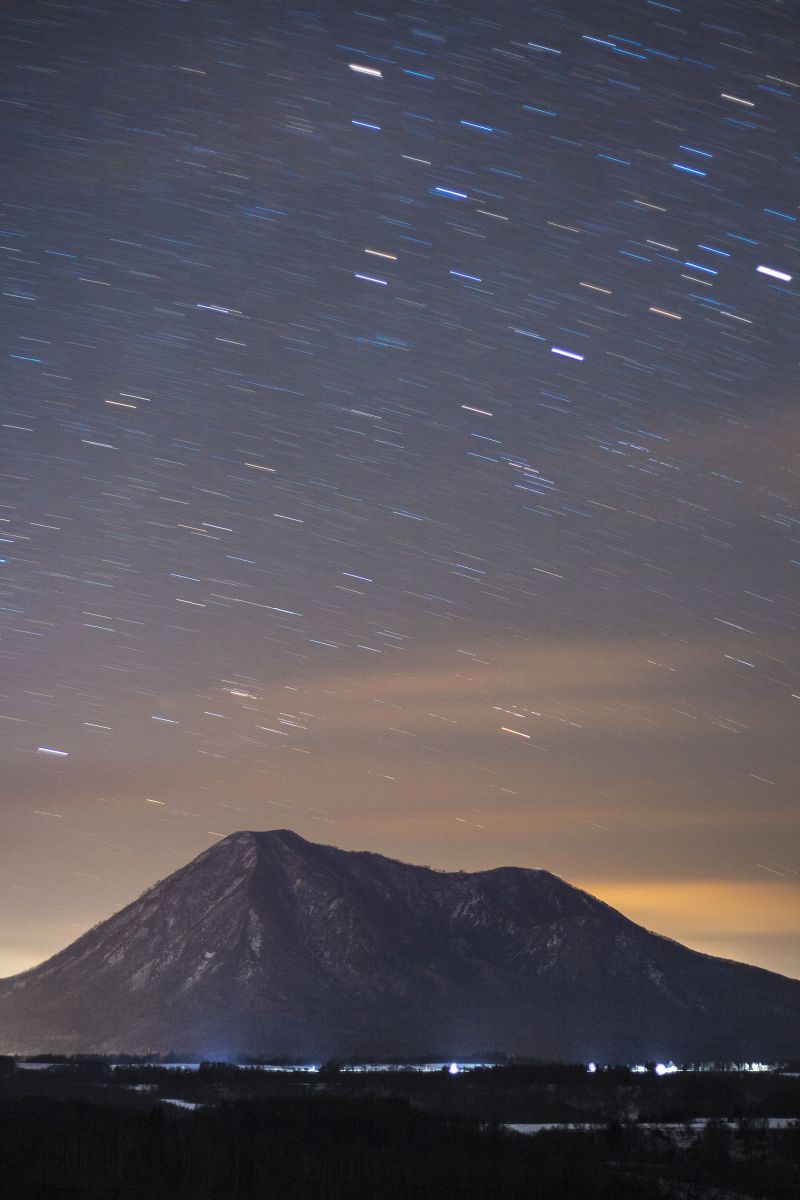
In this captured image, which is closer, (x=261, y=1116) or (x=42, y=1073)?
(x=261, y=1116)

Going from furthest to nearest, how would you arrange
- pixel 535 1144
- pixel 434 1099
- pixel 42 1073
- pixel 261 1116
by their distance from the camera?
pixel 42 1073, pixel 434 1099, pixel 261 1116, pixel 535 1144

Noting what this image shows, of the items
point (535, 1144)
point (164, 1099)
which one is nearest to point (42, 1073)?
point (164, 1099)

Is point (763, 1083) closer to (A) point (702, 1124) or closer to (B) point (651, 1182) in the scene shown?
(A) point (702, 1124)

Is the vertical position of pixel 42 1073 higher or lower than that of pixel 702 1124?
lower

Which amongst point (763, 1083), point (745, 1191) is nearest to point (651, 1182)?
point (745, 1191)

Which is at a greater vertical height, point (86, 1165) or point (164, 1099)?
point (86, 1165)

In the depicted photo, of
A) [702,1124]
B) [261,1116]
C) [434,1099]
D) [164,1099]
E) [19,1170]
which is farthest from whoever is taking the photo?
[434,1099]

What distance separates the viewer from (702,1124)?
74062 mm

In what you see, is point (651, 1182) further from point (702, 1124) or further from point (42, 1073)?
point (42, 1073)

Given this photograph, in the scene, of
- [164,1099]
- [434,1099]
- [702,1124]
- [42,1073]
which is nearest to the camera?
[702,1124]

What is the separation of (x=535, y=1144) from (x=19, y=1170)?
2247cm

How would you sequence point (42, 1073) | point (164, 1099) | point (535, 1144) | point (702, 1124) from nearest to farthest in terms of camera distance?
point (535, 1144) < point (702, 1124) < point (164, 1099) < point (42, 1073)

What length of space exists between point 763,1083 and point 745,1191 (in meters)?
76.6

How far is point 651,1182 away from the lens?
48219mm
